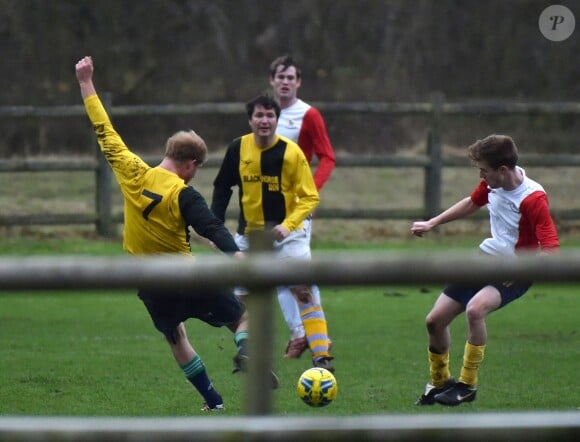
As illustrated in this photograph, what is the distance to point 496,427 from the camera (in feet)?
11.8

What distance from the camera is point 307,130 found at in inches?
390

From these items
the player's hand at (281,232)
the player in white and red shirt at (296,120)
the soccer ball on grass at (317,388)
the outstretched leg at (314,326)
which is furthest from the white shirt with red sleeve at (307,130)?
the soccer ball on grass at (317,388)

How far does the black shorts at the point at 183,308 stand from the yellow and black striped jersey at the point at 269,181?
1.65 m

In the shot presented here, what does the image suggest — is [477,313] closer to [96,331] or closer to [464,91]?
[96,331]

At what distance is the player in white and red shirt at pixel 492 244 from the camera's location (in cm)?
719

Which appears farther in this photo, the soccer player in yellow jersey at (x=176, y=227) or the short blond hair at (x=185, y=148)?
the short blond hair at (x=185, y=148)

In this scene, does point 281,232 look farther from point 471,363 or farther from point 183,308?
point 471,363

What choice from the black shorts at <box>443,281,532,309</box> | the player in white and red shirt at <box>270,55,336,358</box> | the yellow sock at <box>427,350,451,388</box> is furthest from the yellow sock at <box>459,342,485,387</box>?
the player in white and red shirt at <box>270,55,336,358</box>

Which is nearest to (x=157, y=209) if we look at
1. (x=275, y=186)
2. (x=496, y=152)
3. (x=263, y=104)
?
(x=263, y=104)

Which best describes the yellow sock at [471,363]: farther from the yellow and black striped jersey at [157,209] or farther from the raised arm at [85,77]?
the raised arm at [85,77]

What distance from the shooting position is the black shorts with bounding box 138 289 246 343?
7035 mm

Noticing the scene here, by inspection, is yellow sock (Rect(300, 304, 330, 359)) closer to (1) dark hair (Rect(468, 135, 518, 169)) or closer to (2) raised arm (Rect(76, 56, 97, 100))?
(1) dark hair (Rect(468, 135, 518, 169))

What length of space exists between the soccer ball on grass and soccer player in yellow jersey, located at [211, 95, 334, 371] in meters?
1.47

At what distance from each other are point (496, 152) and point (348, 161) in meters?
8.68
